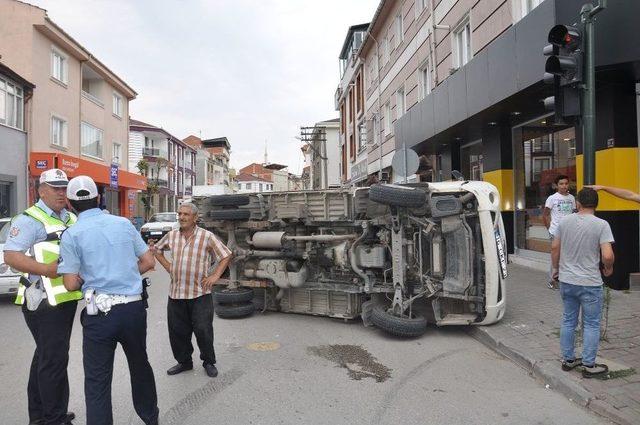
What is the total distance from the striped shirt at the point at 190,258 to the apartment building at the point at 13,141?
16.2 metres

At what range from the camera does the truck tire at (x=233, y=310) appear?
23.0 ft

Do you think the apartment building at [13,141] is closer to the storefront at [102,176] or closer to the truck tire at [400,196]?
the storefront at [102,176]

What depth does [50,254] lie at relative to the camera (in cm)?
343

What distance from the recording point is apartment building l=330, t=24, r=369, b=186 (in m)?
27.8

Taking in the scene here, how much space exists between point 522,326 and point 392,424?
3.16 m

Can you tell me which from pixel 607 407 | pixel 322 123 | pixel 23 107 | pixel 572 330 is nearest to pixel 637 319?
pixel 572 330

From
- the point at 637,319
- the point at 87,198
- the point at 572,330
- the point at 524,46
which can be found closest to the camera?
the point at 87,198

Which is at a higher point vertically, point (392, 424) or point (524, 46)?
point (524, 46)

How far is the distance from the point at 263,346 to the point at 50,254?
2.93 meters

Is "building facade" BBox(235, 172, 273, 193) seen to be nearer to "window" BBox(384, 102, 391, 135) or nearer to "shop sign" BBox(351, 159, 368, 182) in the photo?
"shop sign" BBox(351, 159, 368, 182)

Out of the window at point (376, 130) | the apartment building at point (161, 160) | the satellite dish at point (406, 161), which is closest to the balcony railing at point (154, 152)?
the apartment building at point (161, 160)

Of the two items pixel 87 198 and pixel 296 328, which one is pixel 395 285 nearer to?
pixel 296 328

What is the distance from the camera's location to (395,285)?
20.2 feet

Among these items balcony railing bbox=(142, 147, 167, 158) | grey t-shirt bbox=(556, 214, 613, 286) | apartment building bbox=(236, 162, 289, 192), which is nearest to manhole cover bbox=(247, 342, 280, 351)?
grey t-shirt bbox=(556, 214, 613, 286)
